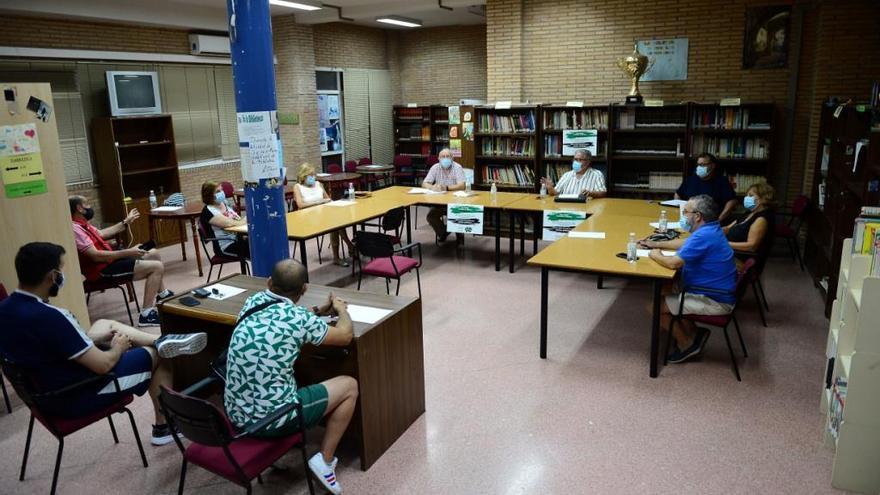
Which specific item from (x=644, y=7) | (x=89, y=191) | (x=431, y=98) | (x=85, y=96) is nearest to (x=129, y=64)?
(x=85, y=96)

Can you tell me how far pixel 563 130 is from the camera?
8656 millimetres

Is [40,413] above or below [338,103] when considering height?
below

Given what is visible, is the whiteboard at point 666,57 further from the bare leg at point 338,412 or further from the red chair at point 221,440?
the red chair at point 221,440

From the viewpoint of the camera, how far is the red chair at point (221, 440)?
251cm

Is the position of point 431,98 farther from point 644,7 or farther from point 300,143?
point 644,7

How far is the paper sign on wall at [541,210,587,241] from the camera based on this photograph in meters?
6.64

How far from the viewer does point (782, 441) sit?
361 centimetres

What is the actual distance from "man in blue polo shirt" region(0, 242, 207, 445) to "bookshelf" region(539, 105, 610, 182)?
653cm

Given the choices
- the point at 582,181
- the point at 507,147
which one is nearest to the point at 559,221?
the point at 582,181

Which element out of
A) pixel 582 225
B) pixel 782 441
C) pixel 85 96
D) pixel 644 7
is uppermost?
pixel 644 7

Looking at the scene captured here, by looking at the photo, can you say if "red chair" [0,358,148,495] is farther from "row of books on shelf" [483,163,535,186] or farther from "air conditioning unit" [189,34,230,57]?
"air conditioning unit" [189,34,230,57]

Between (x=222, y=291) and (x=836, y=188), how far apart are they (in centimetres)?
614

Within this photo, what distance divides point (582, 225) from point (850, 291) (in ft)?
9.50

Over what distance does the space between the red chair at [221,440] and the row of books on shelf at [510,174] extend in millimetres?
6777
